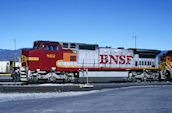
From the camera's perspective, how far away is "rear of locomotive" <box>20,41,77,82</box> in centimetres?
1844

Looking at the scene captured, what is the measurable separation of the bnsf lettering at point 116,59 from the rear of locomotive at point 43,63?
13.8 ft

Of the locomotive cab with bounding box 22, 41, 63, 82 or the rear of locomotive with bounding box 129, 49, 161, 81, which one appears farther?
the rear of locomotive with bounding box 129, 49, 161, 81

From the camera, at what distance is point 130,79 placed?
22.7 meters

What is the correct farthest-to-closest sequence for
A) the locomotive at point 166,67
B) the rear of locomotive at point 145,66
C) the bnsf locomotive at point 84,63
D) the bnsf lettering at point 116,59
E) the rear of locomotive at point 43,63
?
the locomotive at point 166,67 → the rear of locomotive at point 145,66 → the bnsf lettering at point 116,59 → the bnsf locomotive at point 84,63 → the rear of locomotive at point 43,63

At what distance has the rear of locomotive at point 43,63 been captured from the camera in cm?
1844

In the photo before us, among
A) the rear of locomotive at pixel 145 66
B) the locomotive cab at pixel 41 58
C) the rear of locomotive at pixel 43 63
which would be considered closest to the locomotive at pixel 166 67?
the rear of locomotive at pixel 145 66

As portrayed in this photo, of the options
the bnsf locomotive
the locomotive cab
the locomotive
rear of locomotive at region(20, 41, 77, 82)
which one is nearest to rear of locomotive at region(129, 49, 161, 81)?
the bnsf locomotive

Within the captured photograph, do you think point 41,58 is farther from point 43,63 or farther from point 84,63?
point 84,63

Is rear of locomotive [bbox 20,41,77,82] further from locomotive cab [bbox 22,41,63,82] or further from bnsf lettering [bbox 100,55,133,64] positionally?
bnsf lettering [bbox 100,55,133,64]

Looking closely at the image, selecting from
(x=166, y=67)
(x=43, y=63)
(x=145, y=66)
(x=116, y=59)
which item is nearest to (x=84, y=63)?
(x=116, y=59)

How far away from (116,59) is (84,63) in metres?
3.82

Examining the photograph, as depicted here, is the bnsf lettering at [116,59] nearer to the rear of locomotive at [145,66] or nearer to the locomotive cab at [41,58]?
the rear of locomotive at [145,66]

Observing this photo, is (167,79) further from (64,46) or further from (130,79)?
(64,46)

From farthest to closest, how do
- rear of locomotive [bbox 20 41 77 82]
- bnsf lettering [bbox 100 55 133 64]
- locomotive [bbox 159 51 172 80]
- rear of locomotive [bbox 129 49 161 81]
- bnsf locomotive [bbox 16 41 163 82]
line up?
locomotive [bbox 159 51 172 80] < rear of locomotive [bbox 129 49 161 81] < bnsf lettering [bbox 100 55 133 64] < bnsf locomotive [bbox 16 41 163 82] < rear of locomotive [bbox 20 41 77 82]
